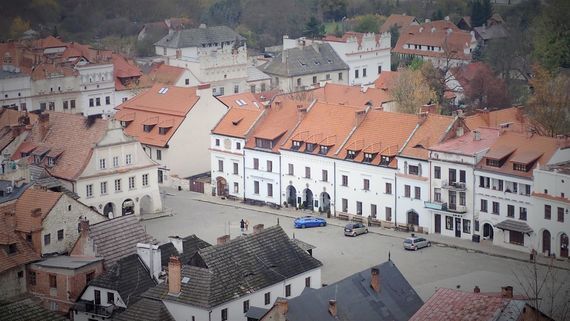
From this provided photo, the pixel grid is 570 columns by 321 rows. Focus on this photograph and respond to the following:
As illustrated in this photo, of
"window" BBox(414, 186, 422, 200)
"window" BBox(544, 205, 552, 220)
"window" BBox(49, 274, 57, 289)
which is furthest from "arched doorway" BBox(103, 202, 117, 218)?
"window" BBox(544, 205, 552, 220)

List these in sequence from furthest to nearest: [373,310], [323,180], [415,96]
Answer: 1. [415,96]
2. [323,180]
3. [373,310]

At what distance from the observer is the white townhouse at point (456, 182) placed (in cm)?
6575

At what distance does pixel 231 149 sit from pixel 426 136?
11.7 meters

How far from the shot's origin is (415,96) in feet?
273

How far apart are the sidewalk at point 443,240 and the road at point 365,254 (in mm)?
467

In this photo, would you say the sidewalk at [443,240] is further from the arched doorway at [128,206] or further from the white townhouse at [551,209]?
the arched doorway at [128,206]

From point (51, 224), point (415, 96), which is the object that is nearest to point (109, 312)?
point (51, 224)

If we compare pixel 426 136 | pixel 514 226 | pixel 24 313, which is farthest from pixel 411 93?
pixel 24 313

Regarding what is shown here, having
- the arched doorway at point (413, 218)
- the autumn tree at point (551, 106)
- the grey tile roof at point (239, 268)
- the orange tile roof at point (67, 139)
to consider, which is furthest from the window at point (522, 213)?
the orange tile roof at point (67, 139)

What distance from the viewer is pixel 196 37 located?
351 ft

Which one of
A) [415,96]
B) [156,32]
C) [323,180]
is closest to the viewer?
[323,180]

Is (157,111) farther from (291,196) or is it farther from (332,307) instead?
(332,307)

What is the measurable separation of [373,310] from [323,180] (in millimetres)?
23375

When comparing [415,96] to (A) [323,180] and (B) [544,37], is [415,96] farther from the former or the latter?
(B) [544,37]
